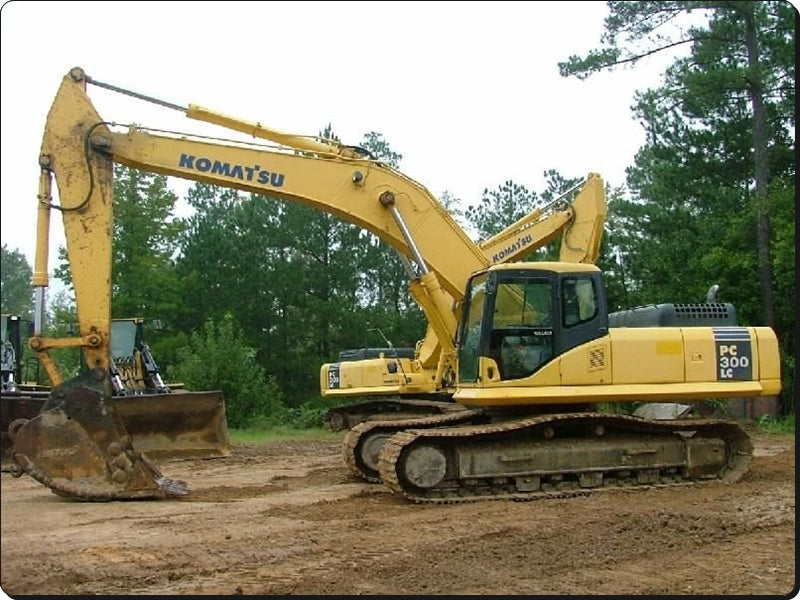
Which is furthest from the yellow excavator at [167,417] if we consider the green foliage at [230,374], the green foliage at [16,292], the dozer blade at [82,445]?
the green foliage at [230,374]

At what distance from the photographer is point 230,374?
17562mm

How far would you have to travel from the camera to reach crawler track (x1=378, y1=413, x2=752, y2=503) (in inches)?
356

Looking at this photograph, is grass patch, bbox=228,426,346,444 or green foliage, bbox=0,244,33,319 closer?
green foliage, bbox=0,244,33,319

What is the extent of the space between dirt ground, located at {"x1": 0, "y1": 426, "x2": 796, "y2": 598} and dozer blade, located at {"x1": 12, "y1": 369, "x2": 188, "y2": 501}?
172mm

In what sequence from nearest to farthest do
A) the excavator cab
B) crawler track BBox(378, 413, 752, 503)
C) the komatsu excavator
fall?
the komatsu excavator
crawler track BBox(378, 413, 752, 503)
the excavator cab

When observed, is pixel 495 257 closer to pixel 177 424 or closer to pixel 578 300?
pixel 578 300

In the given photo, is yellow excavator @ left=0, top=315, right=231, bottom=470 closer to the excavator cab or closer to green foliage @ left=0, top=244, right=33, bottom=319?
green foliage @ left=0, top=244, right=33, bottom=319

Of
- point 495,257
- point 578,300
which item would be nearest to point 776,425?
point 495,257

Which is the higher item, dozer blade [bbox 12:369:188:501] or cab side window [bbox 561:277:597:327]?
cab side window [bbox 561:277:597:327]

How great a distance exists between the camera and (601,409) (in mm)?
10891

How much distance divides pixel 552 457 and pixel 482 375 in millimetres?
1053

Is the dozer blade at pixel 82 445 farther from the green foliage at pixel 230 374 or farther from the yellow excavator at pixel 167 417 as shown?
the green foliage at pixel 230 374

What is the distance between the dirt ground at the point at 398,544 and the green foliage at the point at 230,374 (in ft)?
24.6

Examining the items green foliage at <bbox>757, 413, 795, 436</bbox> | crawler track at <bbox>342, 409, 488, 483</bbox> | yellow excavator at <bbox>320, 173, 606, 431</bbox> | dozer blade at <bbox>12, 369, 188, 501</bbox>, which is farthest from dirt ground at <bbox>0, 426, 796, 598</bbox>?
green foliage at <bbox>757, 413, 795, 436</bbox>
